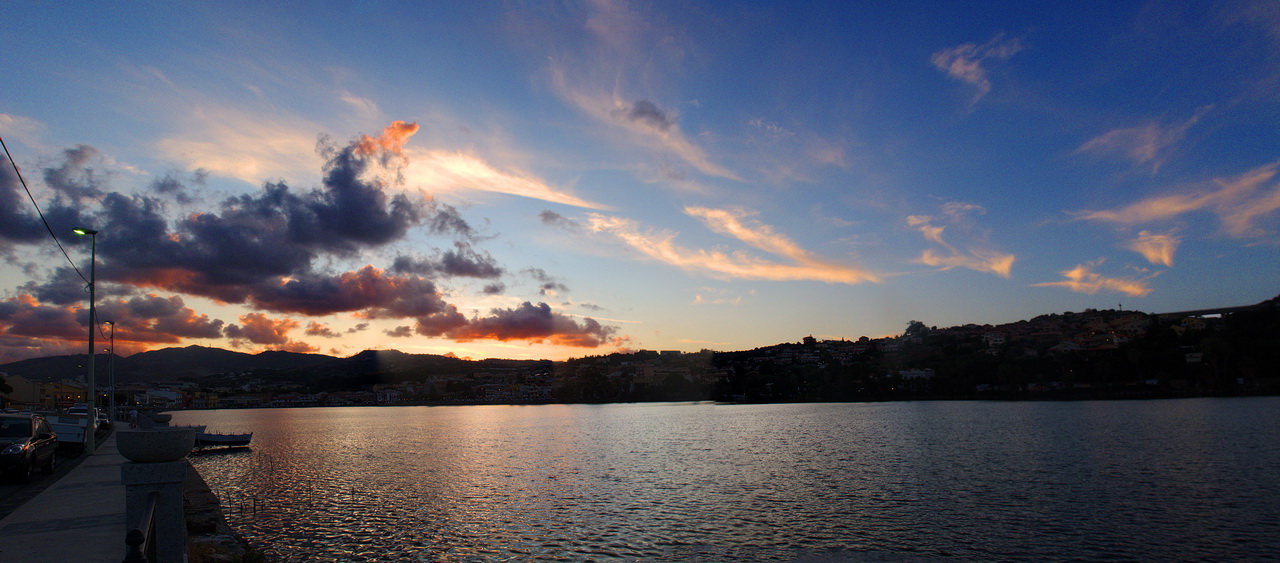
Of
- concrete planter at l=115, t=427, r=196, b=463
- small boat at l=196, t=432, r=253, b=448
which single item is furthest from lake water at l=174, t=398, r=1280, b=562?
concrete planter at l=115, t=427, r=196, b=463

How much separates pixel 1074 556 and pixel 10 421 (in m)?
34.7

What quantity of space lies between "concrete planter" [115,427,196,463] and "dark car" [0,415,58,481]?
18.5 m

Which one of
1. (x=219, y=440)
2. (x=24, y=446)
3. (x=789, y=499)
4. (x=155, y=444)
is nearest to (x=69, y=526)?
(x=24, y=446)

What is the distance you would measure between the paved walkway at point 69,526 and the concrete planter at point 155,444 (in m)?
5.87

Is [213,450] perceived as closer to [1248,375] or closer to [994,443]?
[994,443]

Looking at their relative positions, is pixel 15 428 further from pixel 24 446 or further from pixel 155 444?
pixel 155 444

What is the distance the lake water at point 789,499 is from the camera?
2333 cm

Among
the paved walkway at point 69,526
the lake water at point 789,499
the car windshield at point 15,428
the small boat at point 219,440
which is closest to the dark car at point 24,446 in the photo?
the car windshield at point 15,428

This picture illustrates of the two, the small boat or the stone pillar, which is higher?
the stone pillar

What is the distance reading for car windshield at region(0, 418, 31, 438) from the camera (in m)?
21.3

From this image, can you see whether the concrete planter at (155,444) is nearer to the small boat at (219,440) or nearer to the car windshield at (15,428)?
the car windshield at (15,428)

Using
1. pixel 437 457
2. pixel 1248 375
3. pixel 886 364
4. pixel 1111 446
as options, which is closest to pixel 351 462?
pixel 437 457

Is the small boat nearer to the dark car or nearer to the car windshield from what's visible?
the dark car

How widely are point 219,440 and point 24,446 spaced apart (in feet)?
168
